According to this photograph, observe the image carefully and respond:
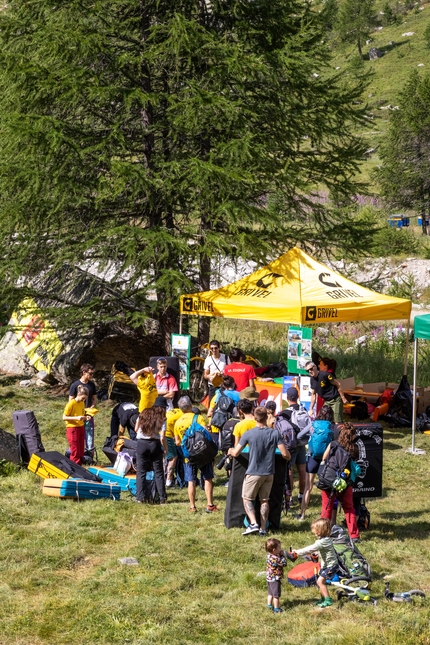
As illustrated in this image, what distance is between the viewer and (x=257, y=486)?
32.8 feet

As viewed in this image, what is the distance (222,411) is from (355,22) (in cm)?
11116

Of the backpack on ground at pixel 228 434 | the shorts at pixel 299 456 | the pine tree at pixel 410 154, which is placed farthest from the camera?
the pine tree at pixel 410 154

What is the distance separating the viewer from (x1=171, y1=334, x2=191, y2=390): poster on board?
54.9ft

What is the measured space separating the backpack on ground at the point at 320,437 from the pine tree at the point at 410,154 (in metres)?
46.1

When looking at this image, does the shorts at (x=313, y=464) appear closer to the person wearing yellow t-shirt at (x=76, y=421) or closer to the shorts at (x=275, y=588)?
the shorts at (x=275, y=588)

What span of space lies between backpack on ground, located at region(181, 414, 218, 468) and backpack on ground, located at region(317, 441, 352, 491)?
160cm

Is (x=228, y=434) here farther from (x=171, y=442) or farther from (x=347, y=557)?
(x=347, y=557)

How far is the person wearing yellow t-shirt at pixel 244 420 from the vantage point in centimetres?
1031

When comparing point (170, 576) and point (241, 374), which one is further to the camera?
point (241, 374)

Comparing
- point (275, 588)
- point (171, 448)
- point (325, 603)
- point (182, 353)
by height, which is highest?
point (182, 353)

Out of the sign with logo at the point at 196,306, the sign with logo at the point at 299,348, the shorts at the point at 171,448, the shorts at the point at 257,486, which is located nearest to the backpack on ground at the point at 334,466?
the shorts at the point at 257,486

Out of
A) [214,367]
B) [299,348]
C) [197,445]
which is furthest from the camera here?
[214,367]

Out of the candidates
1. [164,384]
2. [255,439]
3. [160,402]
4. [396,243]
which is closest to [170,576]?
[255,439]

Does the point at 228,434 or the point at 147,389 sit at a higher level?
the point at 147,389
